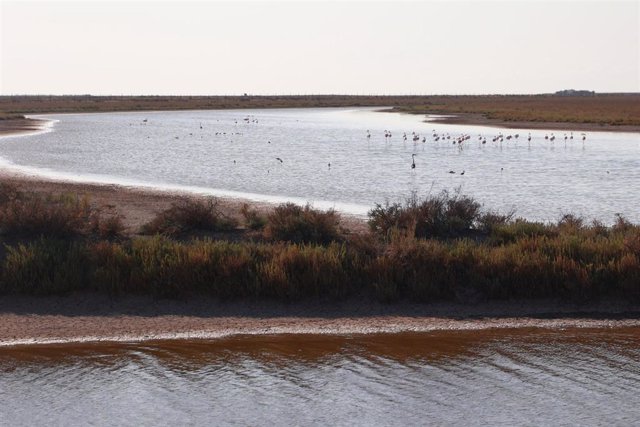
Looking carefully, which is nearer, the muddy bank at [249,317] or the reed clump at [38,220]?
the muddy bank at [249,317]

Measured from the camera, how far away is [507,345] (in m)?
11.5

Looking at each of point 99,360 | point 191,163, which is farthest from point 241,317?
point 191,163

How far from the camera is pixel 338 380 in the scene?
33.6ft

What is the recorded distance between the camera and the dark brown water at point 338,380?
9.20 metres

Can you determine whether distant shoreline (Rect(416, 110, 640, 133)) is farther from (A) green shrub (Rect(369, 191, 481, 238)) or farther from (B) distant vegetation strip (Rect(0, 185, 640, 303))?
(B) distant vegetation strip (Rect(0, 185, 640, 303))

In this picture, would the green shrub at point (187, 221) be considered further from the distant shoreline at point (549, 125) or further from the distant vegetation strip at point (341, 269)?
the distant shoreline at point (549, 125)

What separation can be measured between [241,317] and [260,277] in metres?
0.81

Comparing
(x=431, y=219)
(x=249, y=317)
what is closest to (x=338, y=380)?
(x=249, y=317)

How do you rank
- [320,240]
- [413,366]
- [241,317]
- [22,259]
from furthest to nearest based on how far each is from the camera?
[320,240], [22,259], [241,317], [413,366]

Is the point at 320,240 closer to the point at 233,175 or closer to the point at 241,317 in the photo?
the point at 241,317

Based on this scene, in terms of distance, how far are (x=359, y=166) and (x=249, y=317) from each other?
941 inches

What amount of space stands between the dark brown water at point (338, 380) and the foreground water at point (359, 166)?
9.89 m

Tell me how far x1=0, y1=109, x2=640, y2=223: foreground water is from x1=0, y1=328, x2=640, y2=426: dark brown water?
9.89m

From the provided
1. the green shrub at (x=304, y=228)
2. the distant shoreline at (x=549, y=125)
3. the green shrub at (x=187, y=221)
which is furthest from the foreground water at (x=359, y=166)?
the green shrub at (x=304, y=228)
